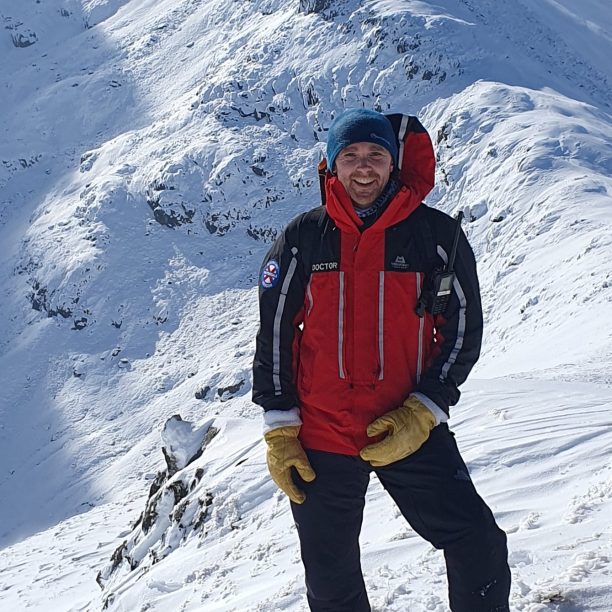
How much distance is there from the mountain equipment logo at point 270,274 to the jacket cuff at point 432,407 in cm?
77

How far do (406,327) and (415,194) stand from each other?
22.0 inches

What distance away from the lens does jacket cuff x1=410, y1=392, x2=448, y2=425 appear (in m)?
2.92

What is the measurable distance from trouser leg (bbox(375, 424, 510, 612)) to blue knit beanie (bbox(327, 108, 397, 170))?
1314 millimetres

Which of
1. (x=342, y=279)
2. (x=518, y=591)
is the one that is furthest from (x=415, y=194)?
(x=518, y=591)

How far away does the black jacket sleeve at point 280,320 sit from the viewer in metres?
3.11

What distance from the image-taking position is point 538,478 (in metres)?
5.53

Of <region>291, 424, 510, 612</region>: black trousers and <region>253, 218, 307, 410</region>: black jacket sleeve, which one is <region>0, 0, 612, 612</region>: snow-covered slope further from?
<region>253, 218, 307, 410</region>: black jacket sleeve

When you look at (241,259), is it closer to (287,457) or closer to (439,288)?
(287,457)

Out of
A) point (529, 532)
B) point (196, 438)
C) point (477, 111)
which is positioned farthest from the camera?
point (477, 111)

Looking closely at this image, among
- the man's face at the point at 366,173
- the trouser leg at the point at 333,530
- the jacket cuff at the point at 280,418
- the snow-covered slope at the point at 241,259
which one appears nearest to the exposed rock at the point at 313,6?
the snow-covered slope at the point at 241,259

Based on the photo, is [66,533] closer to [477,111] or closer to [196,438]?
[196,438]

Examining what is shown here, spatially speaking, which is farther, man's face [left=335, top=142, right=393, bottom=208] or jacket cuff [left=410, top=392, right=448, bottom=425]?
man's face [left=335, top=142, right=393, bottom=208]

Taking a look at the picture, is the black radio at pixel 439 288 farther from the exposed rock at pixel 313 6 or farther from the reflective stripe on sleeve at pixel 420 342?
the exposed rock at pixel 313 6

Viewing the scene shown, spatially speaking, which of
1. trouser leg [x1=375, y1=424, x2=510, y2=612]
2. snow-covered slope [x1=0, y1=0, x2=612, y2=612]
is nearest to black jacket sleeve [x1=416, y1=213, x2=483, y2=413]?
trouser leg [x1=375, y1=424, x2=510, y2=612]
